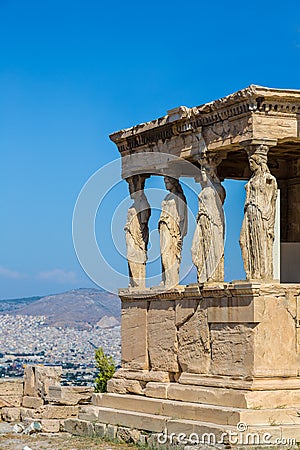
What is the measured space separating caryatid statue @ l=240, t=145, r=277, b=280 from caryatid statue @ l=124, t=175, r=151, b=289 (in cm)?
311

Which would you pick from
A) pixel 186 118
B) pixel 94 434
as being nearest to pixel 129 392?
pixel 94 434

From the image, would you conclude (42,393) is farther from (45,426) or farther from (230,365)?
(230,365)

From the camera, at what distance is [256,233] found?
Answer: 15156 mm

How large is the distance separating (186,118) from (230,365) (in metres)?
3.79

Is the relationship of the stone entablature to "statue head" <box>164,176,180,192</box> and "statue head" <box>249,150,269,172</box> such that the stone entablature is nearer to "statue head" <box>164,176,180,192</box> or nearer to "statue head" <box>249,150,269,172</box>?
"statue head" <box>249,150,269,172</box>

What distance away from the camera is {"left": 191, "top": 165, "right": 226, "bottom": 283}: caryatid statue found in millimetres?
16172

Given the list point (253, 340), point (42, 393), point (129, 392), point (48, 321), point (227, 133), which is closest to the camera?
point (253, 340)

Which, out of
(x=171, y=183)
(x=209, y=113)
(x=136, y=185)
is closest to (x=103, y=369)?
(x=136, y=185)

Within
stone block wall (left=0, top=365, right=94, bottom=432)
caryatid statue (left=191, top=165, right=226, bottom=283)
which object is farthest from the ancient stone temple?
stone block wall (left=0, top=365, right=94, bottom=432)

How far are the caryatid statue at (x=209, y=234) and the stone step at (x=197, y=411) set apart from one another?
1.88m

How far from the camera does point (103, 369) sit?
24.2 m

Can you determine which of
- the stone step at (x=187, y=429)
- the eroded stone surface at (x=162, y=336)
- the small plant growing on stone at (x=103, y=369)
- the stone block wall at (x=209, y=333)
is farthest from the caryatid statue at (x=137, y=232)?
the small plant growing on stone at (x=103, y=369)

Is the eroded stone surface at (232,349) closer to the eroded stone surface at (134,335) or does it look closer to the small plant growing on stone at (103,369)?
the eroded stone surface at (134,335)

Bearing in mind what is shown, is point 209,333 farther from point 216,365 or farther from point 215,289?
point 215,289
